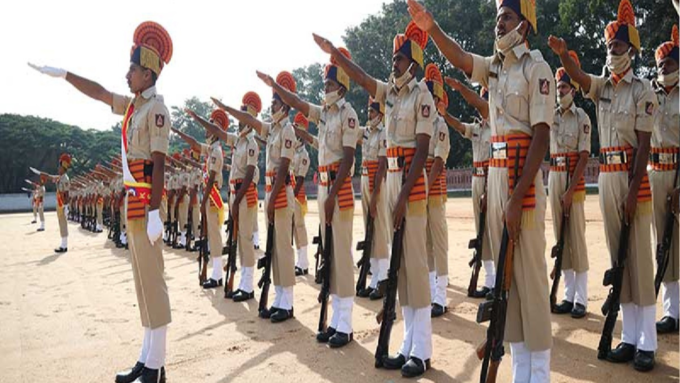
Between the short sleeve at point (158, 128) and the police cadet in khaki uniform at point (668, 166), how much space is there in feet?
15.1

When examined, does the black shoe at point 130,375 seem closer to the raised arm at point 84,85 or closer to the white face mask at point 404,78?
the raised arm at point 84,85

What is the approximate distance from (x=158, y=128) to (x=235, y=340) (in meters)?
2.44

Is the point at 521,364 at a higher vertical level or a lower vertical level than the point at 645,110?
lower

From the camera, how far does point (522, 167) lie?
3.41 m

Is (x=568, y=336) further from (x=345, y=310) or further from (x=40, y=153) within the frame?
(x=40, y=153)

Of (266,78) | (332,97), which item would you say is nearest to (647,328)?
(332,97)

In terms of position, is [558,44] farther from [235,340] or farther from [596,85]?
[235,340]

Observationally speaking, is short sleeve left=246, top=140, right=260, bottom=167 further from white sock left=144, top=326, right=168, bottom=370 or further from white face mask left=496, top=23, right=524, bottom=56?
white face mask left=496, top=23, right=524, bottom=56

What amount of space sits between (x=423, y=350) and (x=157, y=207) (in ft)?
8.24

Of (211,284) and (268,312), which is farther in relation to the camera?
(211,284)

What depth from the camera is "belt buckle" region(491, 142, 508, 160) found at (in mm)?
3508

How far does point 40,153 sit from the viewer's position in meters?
49.4

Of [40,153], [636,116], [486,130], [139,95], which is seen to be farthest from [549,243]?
[40,153]

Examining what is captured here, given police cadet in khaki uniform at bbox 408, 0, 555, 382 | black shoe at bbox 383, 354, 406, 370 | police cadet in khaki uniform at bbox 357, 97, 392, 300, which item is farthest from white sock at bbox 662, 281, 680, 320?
police cadet in khaki uniform at bbox 357, 97, 392, 300
